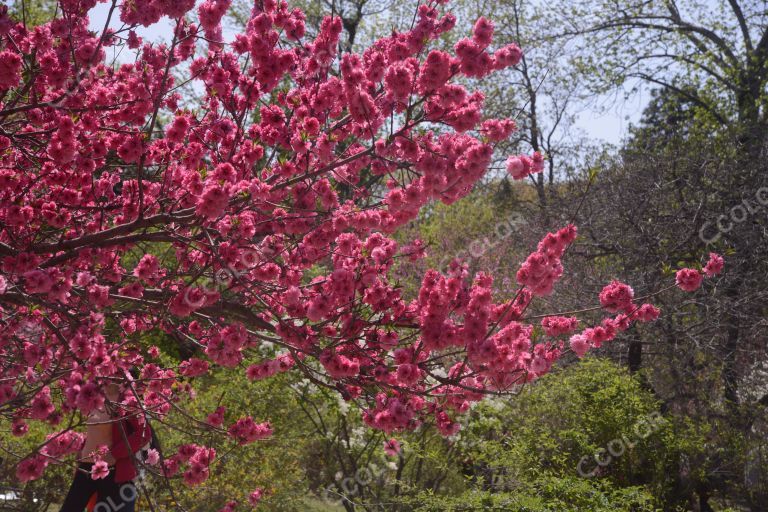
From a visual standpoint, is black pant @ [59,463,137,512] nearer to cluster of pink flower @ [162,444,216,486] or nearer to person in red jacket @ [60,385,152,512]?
person in red jacket @ [60,385,152,512]

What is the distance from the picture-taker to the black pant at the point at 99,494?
5.09 meters

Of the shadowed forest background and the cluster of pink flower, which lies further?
the shadowed forest background

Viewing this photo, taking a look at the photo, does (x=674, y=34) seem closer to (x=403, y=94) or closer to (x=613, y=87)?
(x=613, y=87)

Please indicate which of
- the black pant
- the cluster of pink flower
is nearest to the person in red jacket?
the black pant

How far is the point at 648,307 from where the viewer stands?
400 centimetres

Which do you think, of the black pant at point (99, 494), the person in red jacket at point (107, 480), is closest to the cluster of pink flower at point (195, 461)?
the person in red jacket at point (107, 480)

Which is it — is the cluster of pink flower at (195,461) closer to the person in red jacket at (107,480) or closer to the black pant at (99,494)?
the person in red jacket at (107,480)

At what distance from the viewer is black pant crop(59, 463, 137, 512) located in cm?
509

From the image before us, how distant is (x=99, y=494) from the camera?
512cm

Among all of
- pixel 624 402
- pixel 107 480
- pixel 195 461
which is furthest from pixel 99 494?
pixel 624 402

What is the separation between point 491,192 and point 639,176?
10.3m

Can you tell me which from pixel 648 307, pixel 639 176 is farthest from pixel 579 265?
pixel 648 307

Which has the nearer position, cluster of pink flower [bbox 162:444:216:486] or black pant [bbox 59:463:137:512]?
cluster of pink flower [bbox 162:444:216:486]

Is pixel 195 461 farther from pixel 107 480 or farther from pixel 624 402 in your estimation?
pixel 624 402
